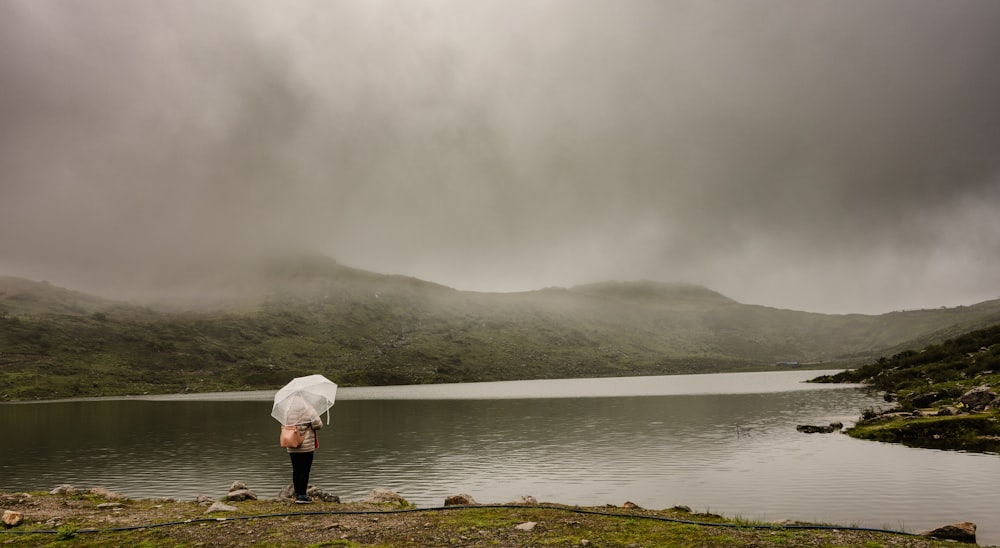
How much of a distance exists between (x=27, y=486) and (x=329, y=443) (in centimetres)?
2648

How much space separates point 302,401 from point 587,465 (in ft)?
82.4

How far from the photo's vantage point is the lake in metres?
27.1

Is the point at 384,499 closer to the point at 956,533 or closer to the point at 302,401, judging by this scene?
the point at 302,401

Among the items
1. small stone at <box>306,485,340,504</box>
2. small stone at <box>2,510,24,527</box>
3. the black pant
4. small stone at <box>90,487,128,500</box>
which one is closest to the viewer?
small stone at <box>2,510,24,527</box>

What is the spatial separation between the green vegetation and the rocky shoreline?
102ft

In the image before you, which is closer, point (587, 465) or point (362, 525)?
point (362, 525)

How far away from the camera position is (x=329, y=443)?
2389 inches

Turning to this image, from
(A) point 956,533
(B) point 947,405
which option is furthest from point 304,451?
(B) point 947,405

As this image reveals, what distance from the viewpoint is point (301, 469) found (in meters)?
24.0

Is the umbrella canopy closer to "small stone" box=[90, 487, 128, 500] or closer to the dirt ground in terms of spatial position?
the dirt ground

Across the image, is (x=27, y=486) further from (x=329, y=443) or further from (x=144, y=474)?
(x=329, y=443)

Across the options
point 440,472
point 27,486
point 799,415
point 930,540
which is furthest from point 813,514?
point 799,415

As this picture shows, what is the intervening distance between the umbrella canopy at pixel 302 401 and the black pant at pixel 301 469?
1.77 m

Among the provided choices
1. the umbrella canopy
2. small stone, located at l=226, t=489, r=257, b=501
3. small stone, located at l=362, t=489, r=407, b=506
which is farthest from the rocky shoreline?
the umbrella canopy
